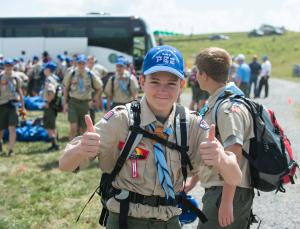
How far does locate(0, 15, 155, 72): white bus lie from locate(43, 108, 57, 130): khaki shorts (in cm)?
1248

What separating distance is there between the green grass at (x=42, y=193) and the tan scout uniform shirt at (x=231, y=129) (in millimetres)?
2518

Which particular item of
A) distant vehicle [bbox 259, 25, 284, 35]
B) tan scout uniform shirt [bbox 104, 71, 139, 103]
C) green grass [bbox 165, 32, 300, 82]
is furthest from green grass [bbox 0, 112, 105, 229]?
distant vehicle [bbox 259, 25, 284, 35]

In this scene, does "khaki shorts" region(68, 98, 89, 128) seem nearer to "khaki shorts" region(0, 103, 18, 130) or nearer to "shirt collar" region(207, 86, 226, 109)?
"khaki shorts" region(0, 103, 18, 130)

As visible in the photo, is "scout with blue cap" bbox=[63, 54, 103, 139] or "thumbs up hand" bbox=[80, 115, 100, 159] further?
"scout with blue cap" bbox=[63, 54, 103, 139]

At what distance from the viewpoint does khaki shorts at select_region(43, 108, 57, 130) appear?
32.0ft

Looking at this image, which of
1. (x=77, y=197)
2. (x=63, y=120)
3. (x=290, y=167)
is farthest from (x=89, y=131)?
(x=63, y=120)

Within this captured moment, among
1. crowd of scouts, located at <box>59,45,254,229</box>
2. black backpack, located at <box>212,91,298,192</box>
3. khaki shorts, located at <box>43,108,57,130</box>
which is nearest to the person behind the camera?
crowd of scouts, located at <box>59,45,254,229</box>

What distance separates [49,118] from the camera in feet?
32.1

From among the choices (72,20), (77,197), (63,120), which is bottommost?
(63,120)

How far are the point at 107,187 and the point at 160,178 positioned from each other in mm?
311

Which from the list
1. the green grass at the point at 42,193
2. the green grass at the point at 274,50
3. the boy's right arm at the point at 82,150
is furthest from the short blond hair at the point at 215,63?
the green grass at the point at 274,50

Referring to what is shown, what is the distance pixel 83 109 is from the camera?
9547 mm

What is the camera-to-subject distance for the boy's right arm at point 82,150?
2311 mm

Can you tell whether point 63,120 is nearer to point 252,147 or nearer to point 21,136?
point 21,136
